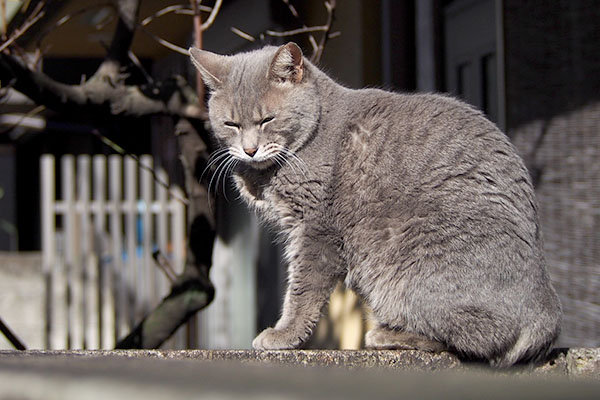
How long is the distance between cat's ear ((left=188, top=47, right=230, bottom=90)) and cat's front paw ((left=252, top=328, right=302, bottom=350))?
2.70ft

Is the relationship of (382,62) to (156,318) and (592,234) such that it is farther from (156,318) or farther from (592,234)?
(156,318)

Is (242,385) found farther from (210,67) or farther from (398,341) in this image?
(210,67)

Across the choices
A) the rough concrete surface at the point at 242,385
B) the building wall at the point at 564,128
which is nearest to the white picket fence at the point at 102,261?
the building wall at the point at 564,128

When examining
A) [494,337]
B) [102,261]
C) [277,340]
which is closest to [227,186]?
[102,261]

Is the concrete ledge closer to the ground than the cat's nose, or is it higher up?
closer to the ground

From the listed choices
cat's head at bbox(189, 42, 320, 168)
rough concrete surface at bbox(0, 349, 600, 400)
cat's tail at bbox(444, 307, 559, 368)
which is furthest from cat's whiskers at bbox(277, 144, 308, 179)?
rough concrete surface at bbox(0, 349, 600, 400)

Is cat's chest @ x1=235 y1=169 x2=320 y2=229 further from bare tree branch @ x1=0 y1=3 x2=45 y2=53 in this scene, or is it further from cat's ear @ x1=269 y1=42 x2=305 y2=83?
bare tree branch @ x1=0 y1=3 x2=45 y2=53

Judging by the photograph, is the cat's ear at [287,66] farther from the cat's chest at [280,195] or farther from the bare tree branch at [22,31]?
the bare tree branch at [22,31]

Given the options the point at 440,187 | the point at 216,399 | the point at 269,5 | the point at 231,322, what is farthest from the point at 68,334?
the point at 216,399

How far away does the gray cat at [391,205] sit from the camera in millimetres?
1874

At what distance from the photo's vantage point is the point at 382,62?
12.7ft

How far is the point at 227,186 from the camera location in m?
4.89

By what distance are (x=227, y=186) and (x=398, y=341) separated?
3043 mm

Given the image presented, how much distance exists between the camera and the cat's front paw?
2.10m
